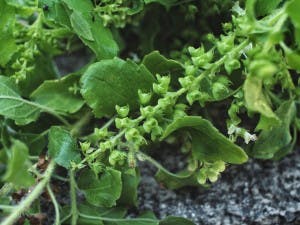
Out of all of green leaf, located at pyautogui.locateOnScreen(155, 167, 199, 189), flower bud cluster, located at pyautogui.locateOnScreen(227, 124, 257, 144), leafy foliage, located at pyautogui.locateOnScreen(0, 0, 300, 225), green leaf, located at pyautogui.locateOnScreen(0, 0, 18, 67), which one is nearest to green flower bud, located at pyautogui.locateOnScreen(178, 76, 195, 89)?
leafy foliage, located at pyautogui.locateOnScreen(0, 0, 300, 225)

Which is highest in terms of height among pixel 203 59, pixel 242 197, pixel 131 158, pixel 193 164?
pixel 203 59

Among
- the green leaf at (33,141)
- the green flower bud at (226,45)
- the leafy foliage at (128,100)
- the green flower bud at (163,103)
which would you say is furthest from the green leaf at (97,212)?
the green flower bud at (226,45)

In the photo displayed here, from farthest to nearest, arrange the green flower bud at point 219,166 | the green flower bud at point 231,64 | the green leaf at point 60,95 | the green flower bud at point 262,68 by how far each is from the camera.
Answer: the green leaf at point 60,95 < the green flower bud at point 219,166 < the green flower bud at point 231,64 < the green flower bud at point 262,68

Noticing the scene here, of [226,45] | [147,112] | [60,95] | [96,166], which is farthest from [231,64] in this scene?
[60,95]

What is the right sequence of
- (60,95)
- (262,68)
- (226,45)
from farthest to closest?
(60,95), (226,45), (262,68)

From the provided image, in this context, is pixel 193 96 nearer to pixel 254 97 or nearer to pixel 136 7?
pixel 254 97

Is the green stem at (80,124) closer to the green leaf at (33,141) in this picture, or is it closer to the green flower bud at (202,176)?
the green leaf at (33,141)

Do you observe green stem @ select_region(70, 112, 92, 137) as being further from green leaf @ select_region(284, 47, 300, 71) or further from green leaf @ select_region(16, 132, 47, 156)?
green leaf @ select_region(284, 47, 300, 71)
